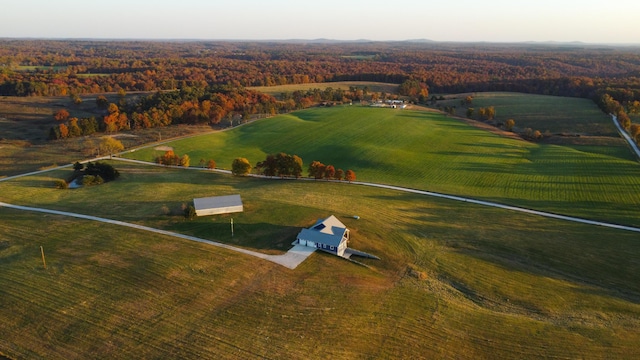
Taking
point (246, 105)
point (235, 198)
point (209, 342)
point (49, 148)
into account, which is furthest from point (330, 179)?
point (246, 105)

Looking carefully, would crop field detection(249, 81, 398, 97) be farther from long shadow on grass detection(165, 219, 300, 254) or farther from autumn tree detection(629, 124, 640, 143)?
long shadow on grass detection(165, 219, 300, 254)

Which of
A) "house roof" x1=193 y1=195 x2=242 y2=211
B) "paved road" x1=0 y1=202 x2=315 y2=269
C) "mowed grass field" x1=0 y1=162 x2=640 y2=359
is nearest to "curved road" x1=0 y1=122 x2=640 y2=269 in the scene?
"paved road" x1=0 y1=202 x2=315 y2=269

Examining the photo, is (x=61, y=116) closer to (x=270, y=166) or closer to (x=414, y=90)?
(x=270, y=166)

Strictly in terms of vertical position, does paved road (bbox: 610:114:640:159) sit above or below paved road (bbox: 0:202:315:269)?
above

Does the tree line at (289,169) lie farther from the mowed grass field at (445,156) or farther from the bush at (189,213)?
the bush at (189,213)

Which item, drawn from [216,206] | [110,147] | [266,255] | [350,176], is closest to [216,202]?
[216,206]

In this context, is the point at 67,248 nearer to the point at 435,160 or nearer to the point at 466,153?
the point at 435,160

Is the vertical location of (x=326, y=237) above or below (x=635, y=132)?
below
